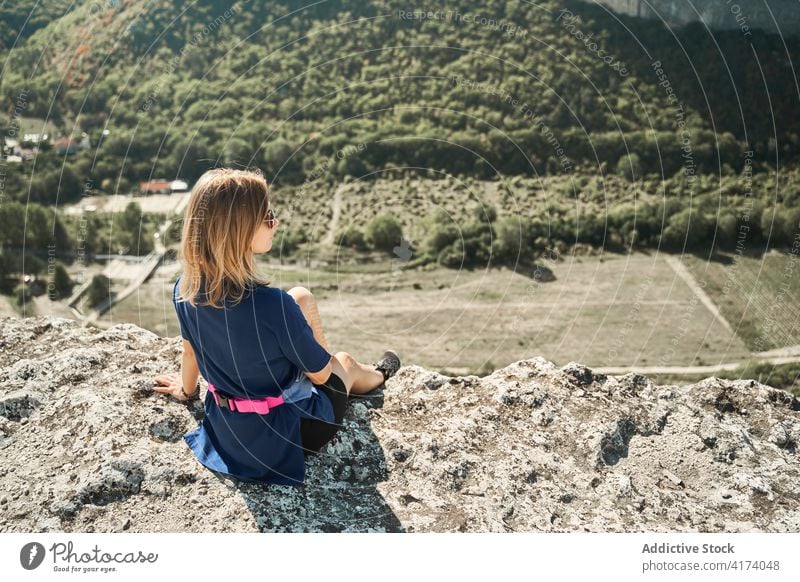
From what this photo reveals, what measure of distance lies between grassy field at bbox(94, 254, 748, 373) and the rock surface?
13.5 m

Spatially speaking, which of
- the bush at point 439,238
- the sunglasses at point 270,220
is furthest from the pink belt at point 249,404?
the bush at point 439,238

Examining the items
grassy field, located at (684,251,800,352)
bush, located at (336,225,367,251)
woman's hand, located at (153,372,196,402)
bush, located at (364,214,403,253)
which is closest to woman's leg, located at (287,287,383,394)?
woman's hand, located at (153,372,196,402)

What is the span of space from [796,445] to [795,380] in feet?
41.1

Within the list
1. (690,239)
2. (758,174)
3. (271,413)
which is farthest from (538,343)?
(271,413)

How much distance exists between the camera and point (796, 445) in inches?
178

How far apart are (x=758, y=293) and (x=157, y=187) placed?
19580 mm

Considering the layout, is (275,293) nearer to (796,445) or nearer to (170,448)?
(170,448)

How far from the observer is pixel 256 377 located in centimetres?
420

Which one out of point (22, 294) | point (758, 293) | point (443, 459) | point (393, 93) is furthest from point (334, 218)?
point (443, 459)

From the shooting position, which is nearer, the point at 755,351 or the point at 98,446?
the point at 98,446

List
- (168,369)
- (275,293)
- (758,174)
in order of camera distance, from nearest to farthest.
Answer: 1. (275,293)
2. (168,369)
3. (758,174)

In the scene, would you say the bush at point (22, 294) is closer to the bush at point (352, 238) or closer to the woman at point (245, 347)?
the bush at point (352, 238)

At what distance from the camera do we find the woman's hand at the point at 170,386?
4.79 metres

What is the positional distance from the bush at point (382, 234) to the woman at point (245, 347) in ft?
72.0
